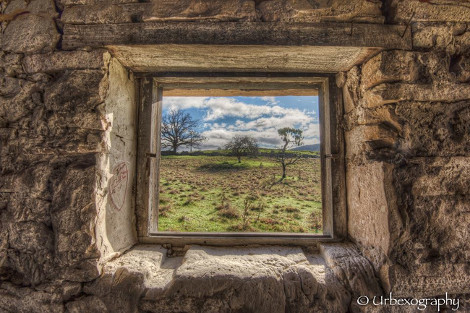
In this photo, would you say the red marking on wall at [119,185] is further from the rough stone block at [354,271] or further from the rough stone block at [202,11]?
the rough stone block at [354,271]

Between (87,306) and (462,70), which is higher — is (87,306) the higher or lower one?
the lower one

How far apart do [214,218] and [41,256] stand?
1.30 m

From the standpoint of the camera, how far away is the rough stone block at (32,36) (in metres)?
1.43

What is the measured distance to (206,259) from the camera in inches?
59.6

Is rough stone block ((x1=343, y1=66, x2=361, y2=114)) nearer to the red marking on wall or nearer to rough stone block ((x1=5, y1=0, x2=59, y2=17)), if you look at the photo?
the red marking on wall

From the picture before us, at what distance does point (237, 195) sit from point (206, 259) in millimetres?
896

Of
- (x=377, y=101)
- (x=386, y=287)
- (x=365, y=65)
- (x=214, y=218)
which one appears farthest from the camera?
(x=214, y=218)

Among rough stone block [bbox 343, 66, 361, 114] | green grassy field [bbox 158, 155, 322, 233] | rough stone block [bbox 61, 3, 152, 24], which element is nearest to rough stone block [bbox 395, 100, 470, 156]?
rough stone block [bbox 343, 66, 361, 114]

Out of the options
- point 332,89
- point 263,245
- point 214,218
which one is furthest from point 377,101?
point 214,218

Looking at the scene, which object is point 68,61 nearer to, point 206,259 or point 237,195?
point 206,259

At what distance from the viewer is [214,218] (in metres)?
2.19

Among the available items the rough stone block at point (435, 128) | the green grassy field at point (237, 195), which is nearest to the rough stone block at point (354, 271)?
the green grassy field at point (237, 195)

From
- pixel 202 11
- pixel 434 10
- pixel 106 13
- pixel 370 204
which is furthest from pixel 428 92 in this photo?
pixel 106 13

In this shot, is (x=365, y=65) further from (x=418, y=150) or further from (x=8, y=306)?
(x=8, y=306)
